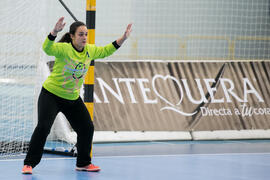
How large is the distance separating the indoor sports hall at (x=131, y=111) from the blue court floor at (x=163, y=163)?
15mm

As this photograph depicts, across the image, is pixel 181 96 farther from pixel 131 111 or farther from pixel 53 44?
pixel 53 44

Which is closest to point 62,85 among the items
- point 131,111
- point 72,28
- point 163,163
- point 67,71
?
point 67,71

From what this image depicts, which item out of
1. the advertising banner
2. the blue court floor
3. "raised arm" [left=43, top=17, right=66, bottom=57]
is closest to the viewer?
"raised arm" [left=43, top=17, right=66, bottom=57]

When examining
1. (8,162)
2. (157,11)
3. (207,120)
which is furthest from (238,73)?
(157,11)

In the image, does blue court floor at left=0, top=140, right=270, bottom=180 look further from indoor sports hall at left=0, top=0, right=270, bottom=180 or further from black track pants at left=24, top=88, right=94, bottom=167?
black track pants at left=24, top=88, right=94, bottom=167

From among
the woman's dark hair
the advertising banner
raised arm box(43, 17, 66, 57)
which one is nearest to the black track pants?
raised arm box(43, 17, 66, 57)

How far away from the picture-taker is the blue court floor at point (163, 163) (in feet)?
23.5

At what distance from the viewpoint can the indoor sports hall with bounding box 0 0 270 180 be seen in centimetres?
742

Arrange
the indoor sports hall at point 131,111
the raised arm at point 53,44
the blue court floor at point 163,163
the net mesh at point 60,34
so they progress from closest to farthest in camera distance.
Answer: the raised arm at point 53,44 → the blue court floor at point 163,163 → the indoor sports hall at point 131,111 → the net mesh at point 60,34

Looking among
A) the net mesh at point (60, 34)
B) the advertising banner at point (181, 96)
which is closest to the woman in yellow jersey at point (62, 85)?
the net mesh at point (60, 34)

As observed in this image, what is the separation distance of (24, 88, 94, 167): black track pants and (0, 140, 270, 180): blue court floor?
25cm

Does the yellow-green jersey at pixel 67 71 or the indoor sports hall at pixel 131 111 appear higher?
the yellow-green jersey at pixel 67 71

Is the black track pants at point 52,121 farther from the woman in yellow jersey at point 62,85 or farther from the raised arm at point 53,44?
the raised arm at point 53,44

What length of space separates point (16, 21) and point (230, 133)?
5.06 metres
